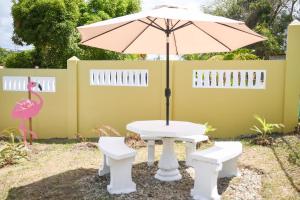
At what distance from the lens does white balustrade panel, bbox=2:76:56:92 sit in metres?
8.23

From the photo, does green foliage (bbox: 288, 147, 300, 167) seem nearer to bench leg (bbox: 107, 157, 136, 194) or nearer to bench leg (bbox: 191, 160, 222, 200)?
bench leg (bbox: 191, 160, 222, 200)

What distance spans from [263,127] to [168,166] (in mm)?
2692

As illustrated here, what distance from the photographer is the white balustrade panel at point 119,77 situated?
309 inches

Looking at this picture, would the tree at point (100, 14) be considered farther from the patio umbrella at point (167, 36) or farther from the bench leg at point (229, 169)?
the bench leg at point (229, 169)

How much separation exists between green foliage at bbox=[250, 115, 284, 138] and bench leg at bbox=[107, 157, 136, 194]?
317 cm

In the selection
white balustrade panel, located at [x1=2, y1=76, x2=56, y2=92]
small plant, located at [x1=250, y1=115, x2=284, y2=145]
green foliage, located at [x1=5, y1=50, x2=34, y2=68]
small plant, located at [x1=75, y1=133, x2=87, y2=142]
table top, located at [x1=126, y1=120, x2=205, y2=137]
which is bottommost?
small plant, located at [x1=75, y1=133, x2=87, y2=142]

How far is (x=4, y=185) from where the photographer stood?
4.98 meters

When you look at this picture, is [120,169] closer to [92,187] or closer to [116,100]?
[92,187]

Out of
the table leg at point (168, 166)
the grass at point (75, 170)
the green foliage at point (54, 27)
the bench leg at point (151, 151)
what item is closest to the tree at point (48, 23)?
the green foliage at point (54, 27)

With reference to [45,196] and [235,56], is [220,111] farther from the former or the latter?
[45,196]

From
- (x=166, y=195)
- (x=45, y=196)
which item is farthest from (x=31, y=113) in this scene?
(x=166, y=195)

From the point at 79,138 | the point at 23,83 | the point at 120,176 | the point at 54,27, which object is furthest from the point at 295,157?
the point at 54,27

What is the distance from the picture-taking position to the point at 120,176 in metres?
4.48

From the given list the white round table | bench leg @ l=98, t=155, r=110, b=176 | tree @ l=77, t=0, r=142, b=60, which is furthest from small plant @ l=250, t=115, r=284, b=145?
tree @ l=77, t=0, r=142, b=60
